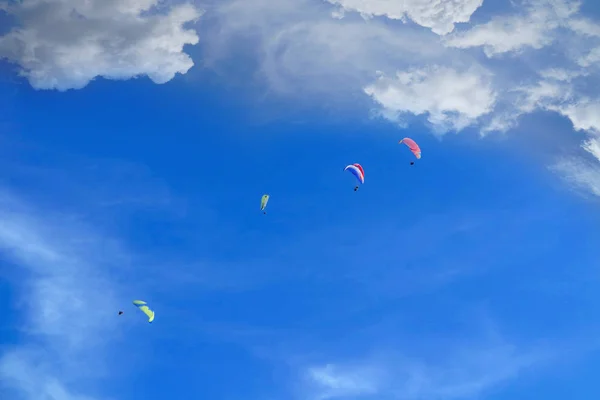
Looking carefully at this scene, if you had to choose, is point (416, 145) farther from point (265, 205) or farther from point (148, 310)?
point (148, 310)

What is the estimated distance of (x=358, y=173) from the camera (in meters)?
123

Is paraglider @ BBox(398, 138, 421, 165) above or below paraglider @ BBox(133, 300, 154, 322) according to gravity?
above

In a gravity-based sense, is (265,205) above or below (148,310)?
above

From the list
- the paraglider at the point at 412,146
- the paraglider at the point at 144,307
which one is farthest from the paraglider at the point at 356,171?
the paraglider at the point at 144,307

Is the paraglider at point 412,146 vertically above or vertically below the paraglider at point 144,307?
above

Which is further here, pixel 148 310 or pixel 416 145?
pixel 148 310

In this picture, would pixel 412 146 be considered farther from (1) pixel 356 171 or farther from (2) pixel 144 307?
(2) pixel 144 307

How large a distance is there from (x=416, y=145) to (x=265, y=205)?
32.2 meters

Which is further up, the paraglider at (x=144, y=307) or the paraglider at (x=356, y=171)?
the paraglider at (x=356, y=171)

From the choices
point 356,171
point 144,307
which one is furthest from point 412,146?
point 144,307

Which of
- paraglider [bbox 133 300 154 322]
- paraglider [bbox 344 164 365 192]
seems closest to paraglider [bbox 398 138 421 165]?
paraglider [bbox 344 164 365 192]

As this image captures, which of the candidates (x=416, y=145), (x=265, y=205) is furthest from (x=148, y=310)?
(x=416, y=145)

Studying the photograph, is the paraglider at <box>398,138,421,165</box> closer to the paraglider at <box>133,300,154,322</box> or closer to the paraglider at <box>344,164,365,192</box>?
Result: the paraglider at <box>344,164,365,192</box>

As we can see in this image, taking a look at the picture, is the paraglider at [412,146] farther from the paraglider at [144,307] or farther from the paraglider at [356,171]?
the paraglider at [144,307]
